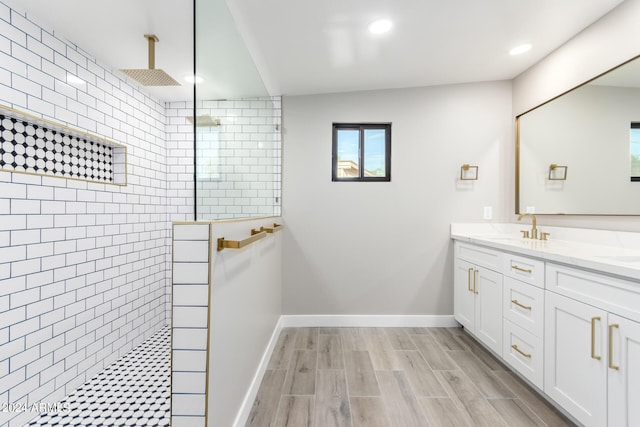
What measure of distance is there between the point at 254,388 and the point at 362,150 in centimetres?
218

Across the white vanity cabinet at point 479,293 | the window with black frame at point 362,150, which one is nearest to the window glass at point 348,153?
the window with black frame at point 362,150

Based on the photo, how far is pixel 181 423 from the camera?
3.43 feet

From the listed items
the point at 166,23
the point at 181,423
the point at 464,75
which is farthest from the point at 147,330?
the point at 464,75

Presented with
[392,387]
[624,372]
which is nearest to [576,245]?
[624,372]

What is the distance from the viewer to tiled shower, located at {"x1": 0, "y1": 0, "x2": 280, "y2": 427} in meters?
1.47

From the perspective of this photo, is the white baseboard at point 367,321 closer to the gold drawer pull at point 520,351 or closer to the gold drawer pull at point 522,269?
the gold drawer pull at point 520,351

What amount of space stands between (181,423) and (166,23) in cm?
200

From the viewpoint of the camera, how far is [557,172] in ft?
7.54

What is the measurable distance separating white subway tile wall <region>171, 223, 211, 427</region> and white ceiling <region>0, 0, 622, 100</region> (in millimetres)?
609

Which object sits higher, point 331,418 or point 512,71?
point 512,71

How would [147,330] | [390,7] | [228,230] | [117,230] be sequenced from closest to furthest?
[228,230]
[390,7]
[117,230]
[147,330]

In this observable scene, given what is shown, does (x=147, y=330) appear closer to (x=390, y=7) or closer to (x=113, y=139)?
(x=113, y=139)

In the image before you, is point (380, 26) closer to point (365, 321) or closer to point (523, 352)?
point (523, 352)

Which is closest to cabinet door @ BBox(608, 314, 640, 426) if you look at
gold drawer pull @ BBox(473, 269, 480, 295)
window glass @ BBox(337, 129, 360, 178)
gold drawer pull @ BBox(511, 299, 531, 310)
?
gold drawer pull @ BBox(511, 299, 531, 310)
